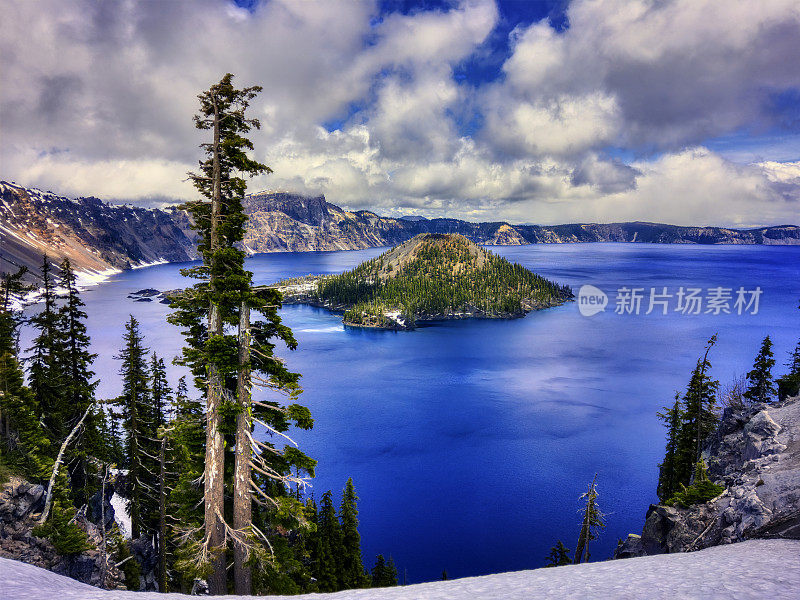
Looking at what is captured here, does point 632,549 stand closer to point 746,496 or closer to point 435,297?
point 746,496

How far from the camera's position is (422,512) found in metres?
44.7

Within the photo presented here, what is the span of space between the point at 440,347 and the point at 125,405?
328 feet

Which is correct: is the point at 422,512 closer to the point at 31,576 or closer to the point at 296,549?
the point at 296,549

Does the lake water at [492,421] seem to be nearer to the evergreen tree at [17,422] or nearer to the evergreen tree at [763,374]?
the evergreen tree at [763,374]

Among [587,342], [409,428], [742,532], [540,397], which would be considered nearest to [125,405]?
[742,532]

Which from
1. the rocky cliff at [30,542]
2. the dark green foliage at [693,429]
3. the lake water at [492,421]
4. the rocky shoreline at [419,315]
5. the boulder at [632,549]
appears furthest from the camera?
the rocky shoreline at [419,315]

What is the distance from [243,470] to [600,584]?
8.93 m

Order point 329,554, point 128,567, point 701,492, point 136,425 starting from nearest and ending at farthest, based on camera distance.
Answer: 1. point 701,492
2. point 128,567
3. point 136,425
4. point 329,554

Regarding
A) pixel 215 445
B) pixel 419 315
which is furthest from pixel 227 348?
pixel 419 315

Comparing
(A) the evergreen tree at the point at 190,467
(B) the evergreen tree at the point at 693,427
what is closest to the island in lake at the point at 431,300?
(B) the evergreen tree at the point at 693,427

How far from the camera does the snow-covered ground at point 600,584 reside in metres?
6.73

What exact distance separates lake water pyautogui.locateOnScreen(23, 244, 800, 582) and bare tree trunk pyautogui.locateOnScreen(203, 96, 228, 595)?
32.3 metres

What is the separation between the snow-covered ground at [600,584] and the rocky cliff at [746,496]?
3.54 m

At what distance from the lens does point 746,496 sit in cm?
1421
